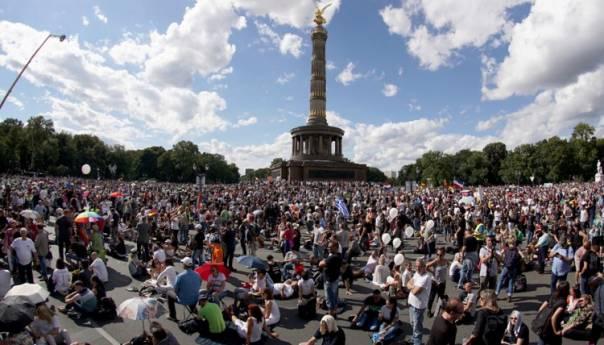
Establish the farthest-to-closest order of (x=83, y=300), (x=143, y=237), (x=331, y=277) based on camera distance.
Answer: (x=143, y=237) → (x=331, y=277) → (x=83, y=300)

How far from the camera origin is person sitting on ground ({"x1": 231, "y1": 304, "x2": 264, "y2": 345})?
656cm

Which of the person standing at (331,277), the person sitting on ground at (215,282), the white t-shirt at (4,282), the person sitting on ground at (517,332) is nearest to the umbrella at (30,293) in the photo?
the white t-shirt at (4,282)

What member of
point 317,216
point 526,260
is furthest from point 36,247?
point 526,260

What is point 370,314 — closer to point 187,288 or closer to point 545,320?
point 545,320

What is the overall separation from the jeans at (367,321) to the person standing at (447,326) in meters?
2.94

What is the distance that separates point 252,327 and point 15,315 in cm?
335

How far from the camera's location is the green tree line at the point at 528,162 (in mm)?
78250

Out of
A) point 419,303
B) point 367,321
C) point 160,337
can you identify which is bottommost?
point 367,321

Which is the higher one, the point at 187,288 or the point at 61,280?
the point at 187,288

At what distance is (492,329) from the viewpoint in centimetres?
500

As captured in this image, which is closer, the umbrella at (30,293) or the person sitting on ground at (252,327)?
the umbrella at (30,293)

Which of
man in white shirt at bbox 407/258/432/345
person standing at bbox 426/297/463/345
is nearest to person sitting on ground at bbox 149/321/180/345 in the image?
person standing at bbox 426/297/463/345

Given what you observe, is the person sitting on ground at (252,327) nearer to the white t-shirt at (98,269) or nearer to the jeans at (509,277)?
the white t-shirt at (98,269)

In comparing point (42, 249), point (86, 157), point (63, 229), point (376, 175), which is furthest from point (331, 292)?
point (376, 175)
